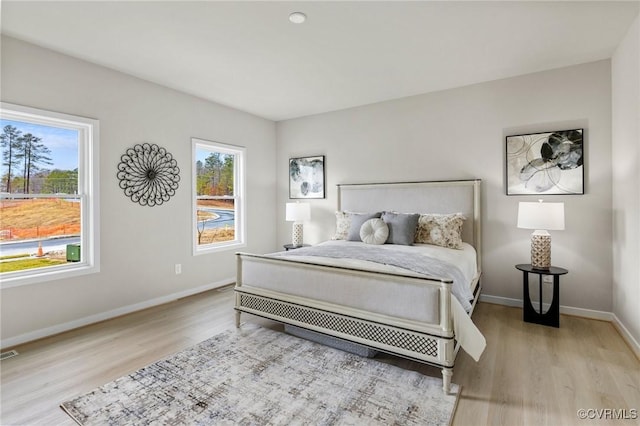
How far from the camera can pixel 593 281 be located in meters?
3.28

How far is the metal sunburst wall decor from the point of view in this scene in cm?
350

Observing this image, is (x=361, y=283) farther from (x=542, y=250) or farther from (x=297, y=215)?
(x=297, y=215)

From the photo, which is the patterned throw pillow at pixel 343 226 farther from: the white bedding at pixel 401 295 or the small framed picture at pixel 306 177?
the white bedding at pixel 401 295

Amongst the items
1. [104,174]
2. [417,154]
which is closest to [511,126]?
[417,154]

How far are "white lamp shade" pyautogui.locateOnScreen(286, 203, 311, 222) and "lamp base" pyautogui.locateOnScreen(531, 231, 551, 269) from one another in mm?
2919

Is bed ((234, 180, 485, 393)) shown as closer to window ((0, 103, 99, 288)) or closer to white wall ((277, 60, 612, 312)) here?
white wall ((277, 60, 612, 312))

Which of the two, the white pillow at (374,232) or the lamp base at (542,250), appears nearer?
Answer: the lamp base at (542,250)

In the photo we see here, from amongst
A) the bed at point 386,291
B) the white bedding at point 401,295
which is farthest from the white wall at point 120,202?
the white bedding at point 401,295

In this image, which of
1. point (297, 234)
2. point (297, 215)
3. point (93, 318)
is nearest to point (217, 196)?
point (297, 215)

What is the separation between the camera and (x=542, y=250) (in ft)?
10.3

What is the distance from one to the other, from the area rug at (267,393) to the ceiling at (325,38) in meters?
2.65

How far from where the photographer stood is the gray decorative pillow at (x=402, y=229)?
3.55m

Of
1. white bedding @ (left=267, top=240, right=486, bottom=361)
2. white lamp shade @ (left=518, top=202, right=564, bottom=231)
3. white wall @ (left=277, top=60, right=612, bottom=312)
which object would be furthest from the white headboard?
white bedding @ (left=267, top=240, right=486, bottom=361)

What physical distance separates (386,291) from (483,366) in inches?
37.5
